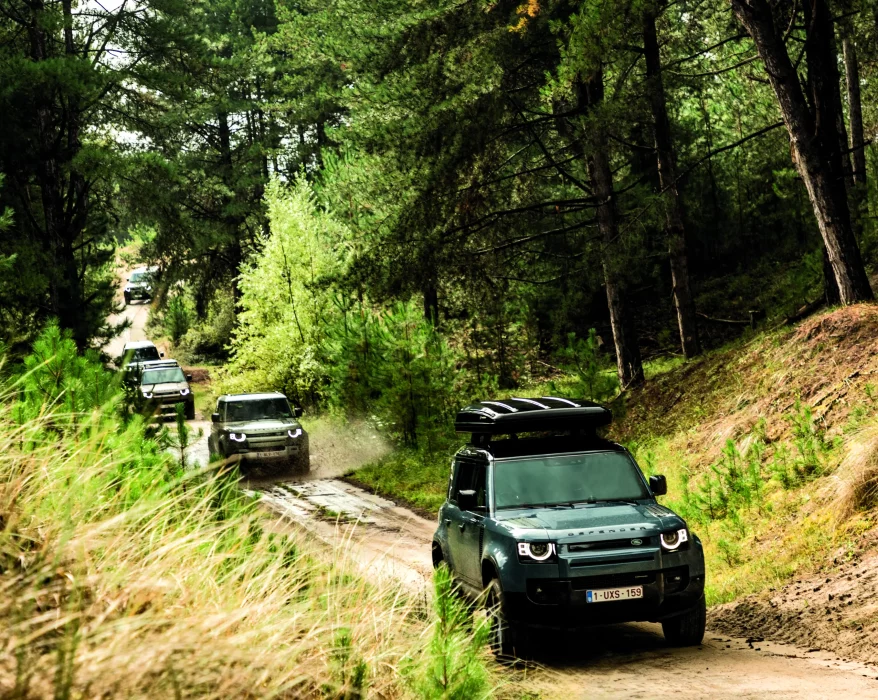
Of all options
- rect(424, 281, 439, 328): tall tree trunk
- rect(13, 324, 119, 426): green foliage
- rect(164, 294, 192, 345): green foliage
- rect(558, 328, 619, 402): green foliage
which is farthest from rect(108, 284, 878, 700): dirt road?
rect(164, 294, 192, 345): green foliage

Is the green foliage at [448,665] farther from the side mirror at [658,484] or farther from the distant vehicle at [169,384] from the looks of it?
the distant vehicle at [169,384]

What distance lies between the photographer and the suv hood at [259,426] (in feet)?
75.0

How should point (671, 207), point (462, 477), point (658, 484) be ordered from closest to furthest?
point (658, 484) → point (462, 477) → point (671, 207)

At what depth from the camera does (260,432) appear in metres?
23.0

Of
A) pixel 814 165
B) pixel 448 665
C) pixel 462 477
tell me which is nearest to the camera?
pixel 448 665

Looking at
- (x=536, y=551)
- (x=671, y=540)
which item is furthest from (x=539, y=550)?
(x=671, y=540)

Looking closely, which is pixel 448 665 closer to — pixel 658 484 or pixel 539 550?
pixel 539 550

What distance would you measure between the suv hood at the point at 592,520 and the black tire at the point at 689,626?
71 centimetres

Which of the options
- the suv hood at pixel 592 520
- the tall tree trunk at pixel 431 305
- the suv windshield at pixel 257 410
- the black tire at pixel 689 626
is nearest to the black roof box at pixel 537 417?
the suv hood at pixel 592 520

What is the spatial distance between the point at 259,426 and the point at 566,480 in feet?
47.6

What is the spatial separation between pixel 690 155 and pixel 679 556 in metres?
28.4

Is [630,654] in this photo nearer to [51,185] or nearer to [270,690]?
[270,690]

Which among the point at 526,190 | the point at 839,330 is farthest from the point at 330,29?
the point at 839,330

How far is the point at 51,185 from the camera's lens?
2655 centimetres
